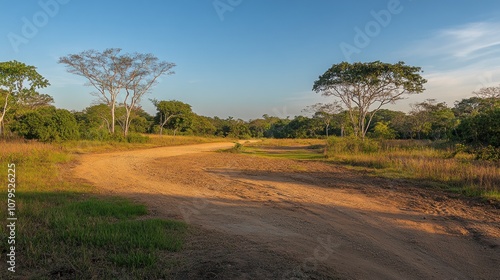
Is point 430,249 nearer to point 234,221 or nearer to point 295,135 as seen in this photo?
point 234,221

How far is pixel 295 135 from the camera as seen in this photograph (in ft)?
192

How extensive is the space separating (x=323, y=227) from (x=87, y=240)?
362 cm

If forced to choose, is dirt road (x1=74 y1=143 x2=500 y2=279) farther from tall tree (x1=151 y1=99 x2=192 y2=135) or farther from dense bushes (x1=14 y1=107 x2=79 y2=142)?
tall tree (x1=151 y1=99 x2=192 y2=135)

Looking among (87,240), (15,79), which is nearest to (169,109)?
(15,79)

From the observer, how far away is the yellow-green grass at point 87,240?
3092mm

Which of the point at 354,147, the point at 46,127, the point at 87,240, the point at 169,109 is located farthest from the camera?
the point at 169,109

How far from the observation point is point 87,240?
12.5 ft

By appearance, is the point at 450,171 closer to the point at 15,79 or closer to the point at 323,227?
the point at 323,227

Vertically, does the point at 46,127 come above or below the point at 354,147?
above

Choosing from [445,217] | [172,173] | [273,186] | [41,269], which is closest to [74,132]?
[172,173]

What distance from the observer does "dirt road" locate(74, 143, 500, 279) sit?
11.5ft

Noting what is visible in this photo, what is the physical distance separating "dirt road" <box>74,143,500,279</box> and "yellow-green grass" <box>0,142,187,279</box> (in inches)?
16.0

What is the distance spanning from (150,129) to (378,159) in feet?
155

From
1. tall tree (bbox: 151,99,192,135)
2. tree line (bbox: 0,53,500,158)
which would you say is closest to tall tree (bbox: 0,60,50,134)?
tree line (bbox: 0,53,500,158)
